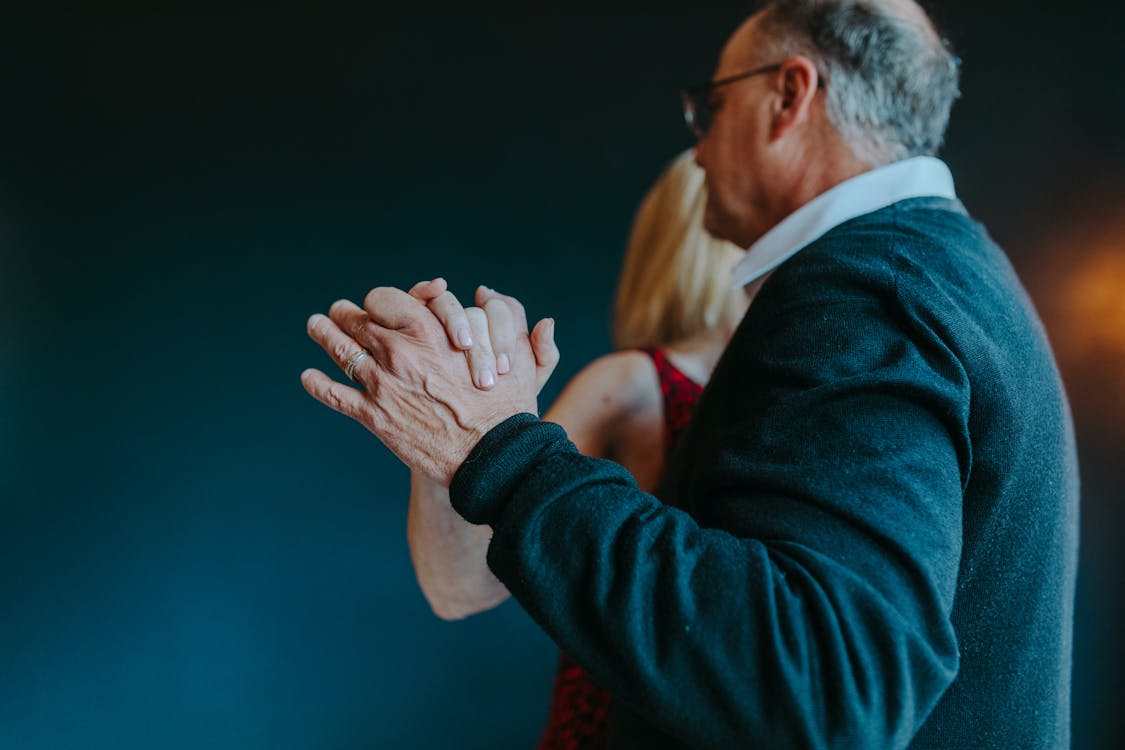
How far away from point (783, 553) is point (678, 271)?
3.51ft

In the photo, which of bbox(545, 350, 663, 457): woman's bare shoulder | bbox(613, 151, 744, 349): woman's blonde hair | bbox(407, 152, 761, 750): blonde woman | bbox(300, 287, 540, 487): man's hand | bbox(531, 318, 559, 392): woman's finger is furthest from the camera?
bbox(613, 151, 744, 349): woman's blonde hair

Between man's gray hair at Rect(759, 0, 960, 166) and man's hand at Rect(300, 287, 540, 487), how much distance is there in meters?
0.45

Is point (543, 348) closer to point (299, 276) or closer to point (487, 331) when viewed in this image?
point (487, 331)

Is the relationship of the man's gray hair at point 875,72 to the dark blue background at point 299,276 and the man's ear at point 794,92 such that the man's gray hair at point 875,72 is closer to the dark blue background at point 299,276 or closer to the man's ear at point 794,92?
the man's ear at point 794,92

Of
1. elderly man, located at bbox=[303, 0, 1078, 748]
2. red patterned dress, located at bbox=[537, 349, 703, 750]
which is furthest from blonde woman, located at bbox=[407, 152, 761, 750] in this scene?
elderly man, located at bbox=[303, 0, 1078, 748]

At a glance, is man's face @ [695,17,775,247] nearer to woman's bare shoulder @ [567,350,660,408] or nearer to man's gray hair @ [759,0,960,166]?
man's gray hair @ [759,0,960,166]

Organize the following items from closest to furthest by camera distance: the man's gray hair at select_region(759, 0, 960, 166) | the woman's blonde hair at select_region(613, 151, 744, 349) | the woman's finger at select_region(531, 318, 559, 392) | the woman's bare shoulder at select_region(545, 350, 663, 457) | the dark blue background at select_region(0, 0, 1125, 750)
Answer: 1. the woman's finger at select_region(531, 318, 559, 392)
2. the man's gray hair at select_region(759, 0, 960, 166)
3. the woman's bare shoulder at select_region(545, 350, 663, 457)
4. the woman's blonde hair at select_region(613, 151, 744, 349)
5. the dark blue background at select_region(0, 0, 1125, 750)

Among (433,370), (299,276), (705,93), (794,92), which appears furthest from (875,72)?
(299,276)

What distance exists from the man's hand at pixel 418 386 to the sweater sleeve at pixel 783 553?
0.03 meters

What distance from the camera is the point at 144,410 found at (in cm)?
214

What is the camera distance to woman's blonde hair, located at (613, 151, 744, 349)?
5.01 feet

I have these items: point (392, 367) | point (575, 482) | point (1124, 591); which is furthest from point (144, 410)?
point (1124, 591)

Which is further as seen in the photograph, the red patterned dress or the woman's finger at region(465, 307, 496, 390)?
the red patterned dress

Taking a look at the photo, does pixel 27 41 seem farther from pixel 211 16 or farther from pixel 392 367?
pixel 392 367
